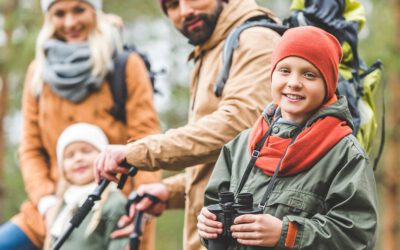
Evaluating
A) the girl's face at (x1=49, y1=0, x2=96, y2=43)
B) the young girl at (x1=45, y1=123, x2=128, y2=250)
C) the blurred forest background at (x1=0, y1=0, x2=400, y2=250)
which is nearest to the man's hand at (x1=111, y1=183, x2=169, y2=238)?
the young girl at (x1=45, y1=123, x2=128, y2=250)

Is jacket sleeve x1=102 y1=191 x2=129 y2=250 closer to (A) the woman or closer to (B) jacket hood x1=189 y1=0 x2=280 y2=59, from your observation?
(A) the woman

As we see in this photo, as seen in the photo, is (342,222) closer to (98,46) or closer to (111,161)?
(111,161)

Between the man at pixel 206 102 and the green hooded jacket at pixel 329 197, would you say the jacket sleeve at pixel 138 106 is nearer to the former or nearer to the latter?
the man at pixel 206 102

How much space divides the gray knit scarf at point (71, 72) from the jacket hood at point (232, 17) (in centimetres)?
144

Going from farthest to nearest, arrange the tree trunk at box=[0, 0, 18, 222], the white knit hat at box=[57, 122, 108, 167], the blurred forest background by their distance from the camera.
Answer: the blurred forest background, the tree trunk at box=[0, 0, 18, 222], the white knit hat at box=[57, 122, 108, 167]

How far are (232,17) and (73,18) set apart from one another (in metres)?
1.80

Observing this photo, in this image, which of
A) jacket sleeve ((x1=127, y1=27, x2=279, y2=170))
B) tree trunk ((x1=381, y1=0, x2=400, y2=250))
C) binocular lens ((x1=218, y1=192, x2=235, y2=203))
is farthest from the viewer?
tree trunk ((x1=381, y1=0, x2=400, y2=250))

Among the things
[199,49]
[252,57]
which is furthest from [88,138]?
[252,57]

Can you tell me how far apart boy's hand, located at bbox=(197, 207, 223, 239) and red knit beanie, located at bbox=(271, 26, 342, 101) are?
0.70 metres

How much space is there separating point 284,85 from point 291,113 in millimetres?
124

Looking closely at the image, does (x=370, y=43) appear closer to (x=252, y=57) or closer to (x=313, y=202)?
(x=252, y=57)

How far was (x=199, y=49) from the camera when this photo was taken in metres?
5.16

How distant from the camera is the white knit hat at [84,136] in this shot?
615cm

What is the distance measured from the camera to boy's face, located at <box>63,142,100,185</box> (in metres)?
6.18
